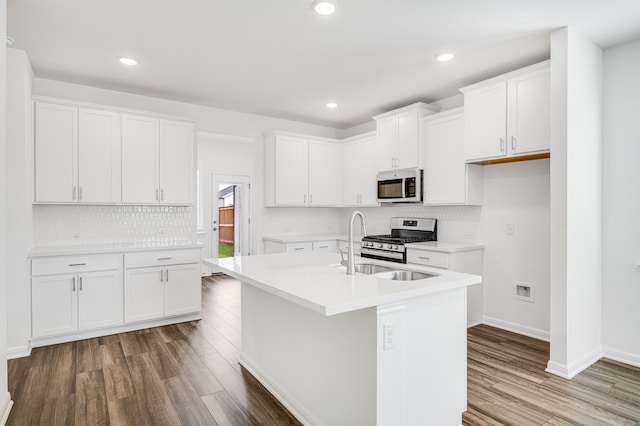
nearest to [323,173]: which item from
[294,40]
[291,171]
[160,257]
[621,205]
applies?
[291,171]

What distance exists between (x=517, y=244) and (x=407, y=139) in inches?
67.9

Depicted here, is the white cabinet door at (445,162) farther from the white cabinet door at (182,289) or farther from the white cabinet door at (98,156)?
the white cabinet door at (98,156)

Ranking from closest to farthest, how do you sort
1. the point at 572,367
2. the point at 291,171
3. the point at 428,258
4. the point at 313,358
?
the point at 313,358 → the point at 572,367 → the point at 428,258 → the point at 291,171

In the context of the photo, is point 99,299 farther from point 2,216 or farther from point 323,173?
point 323,173

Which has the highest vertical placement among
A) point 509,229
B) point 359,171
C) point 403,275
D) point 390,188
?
point 359,171

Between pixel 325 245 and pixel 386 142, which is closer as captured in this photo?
pixel 386 142

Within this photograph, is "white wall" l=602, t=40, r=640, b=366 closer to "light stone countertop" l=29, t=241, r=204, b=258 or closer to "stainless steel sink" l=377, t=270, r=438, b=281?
"stainless steel sink" l=377, t=270, r=438, b=281

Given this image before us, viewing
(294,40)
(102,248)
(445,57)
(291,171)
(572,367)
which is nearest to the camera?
(572,367)

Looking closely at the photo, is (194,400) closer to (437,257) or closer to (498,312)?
(437,257)

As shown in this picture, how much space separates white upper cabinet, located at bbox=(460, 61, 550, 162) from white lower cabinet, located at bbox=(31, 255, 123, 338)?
386 centimetres

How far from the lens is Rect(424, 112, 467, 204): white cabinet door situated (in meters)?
3.98

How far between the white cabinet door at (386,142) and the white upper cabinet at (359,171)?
0.63ft

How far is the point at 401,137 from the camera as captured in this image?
4.59 metres

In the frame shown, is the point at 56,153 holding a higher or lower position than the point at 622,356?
higher
